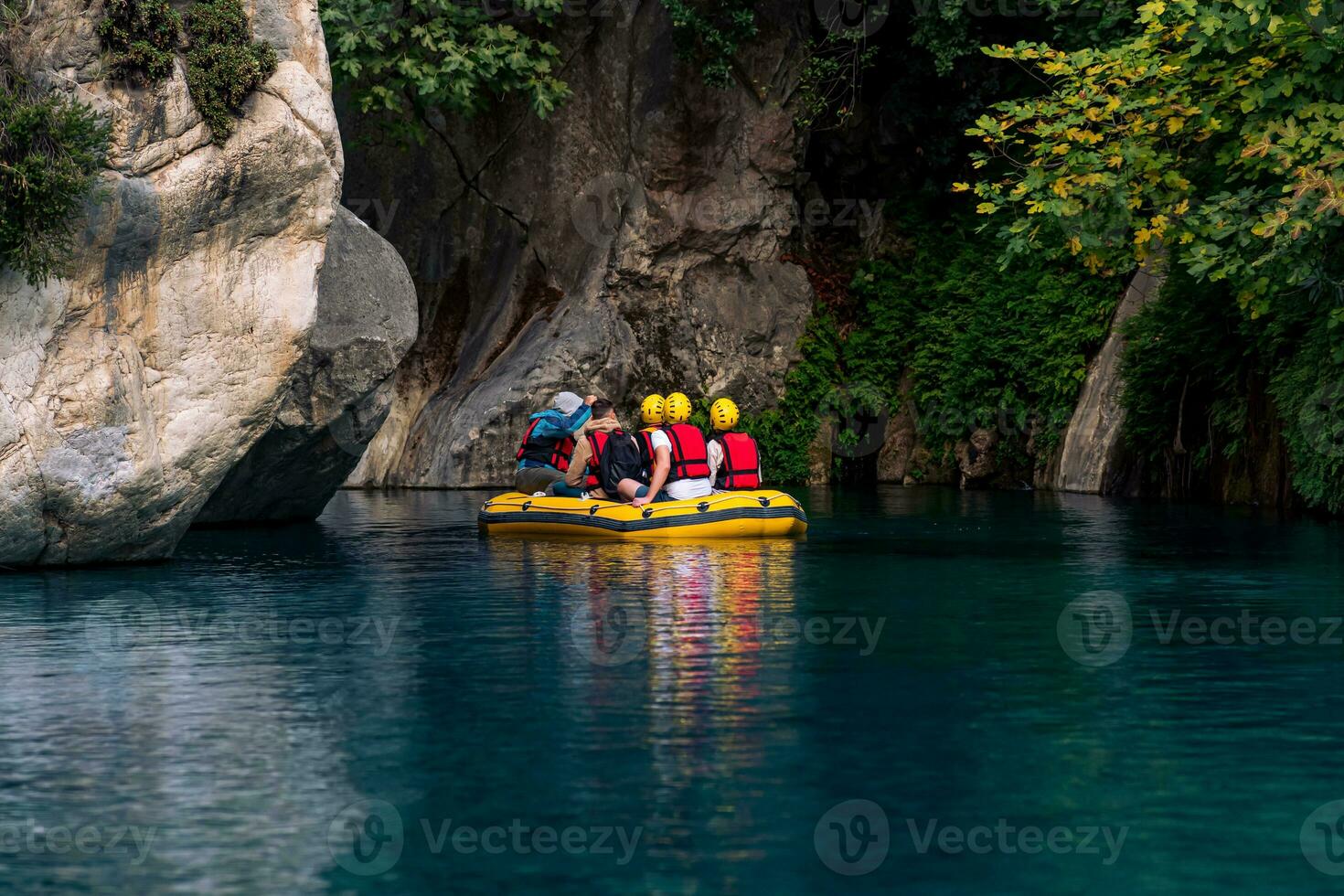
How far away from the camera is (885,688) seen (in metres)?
9.84

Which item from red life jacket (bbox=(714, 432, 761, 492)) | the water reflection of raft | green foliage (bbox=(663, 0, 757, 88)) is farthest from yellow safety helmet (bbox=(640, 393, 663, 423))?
green foliage (bbox=(663, 0, 757, 88))

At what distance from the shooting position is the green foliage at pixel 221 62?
1684cm

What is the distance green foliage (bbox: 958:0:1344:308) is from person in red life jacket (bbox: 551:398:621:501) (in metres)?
5.44

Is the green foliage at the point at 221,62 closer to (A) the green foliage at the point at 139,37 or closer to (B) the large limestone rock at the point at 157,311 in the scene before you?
(B) the large limestone rock at the point at 157,311

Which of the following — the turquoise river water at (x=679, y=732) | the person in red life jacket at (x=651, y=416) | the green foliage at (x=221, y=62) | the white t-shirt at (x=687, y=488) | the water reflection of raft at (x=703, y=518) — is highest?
the green foliage at (x=221, y=62)

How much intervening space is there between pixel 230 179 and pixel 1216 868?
1287 cm

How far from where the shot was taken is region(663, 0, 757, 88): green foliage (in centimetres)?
3250

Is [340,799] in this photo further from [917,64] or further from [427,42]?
[917,64]

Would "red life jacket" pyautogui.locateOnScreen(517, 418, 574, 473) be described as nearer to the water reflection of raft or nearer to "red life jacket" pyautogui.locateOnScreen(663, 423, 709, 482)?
the water reflection of raft

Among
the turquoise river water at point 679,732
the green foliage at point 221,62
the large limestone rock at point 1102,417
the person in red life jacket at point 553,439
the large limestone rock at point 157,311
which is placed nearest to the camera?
the turquoise river water at point 679,732

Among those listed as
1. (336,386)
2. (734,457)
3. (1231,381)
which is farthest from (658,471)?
(1231,381)

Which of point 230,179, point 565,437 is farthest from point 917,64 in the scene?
point 230,179

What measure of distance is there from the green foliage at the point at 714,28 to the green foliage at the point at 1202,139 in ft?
42.5

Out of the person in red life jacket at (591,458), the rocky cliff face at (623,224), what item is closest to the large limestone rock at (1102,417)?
the rocky cliff face at (623,224)
